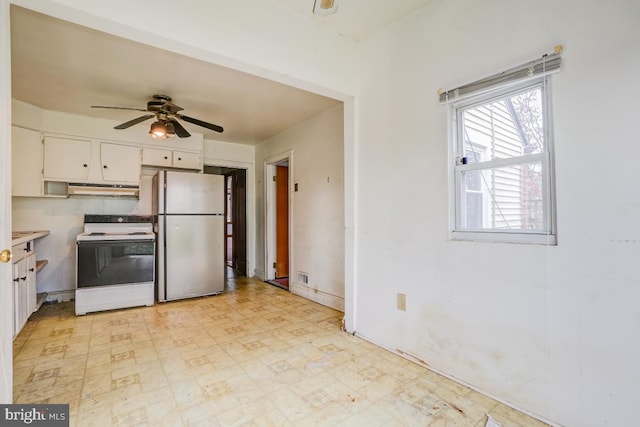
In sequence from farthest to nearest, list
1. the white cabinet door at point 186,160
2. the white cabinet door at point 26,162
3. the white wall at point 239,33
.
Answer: the white cabinet door at point 186,160
the white cabinet door at point 26,162
the white wall at point 239,33

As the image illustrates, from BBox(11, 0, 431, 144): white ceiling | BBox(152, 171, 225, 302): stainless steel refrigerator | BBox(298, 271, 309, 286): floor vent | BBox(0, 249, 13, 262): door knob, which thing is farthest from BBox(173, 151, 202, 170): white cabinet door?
BBox(0, 249, 13, 262): door knob

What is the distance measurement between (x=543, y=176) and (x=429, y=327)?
1.23 m

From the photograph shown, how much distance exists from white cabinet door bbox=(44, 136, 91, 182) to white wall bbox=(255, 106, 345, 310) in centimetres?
250

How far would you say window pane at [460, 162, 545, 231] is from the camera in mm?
1679

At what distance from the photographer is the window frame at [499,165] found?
62.8 inches

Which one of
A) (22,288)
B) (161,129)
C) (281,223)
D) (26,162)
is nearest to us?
(22,288)

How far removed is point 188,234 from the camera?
4008 millimetres

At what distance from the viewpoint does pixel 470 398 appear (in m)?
1.79

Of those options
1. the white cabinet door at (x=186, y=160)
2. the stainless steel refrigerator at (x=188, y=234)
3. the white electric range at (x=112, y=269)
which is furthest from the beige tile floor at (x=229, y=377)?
the white cabinet door at (x=186, y=160)

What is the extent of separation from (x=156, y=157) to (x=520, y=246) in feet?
14.5

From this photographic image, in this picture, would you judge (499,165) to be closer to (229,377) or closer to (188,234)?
(229,377)

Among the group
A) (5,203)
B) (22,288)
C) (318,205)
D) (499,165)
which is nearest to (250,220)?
(318,205)

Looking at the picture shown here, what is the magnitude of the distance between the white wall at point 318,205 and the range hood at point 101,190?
2.11 metres

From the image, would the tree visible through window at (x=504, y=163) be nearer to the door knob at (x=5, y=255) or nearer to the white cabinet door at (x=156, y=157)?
the door knob at (x=5, y=255)
